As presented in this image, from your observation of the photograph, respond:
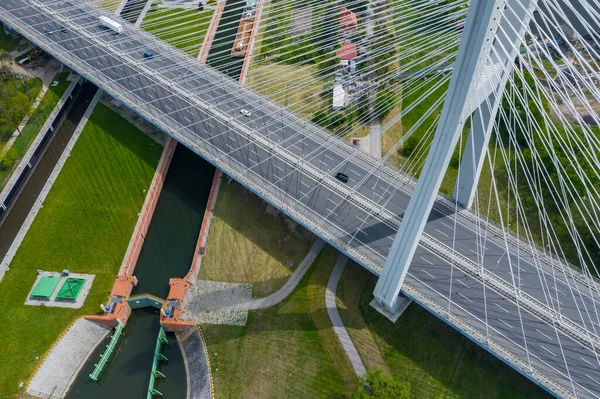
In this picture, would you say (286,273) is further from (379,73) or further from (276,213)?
(379,73)

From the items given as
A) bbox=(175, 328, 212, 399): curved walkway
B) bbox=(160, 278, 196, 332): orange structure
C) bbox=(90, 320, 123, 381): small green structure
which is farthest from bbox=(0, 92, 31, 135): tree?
bbox=(175, 328, 212, 399): curved walkway

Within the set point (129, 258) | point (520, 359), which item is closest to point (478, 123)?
point (520, 359)

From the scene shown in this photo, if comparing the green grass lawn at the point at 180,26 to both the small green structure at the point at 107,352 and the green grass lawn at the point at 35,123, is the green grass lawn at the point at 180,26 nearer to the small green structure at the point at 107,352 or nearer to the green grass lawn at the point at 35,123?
the green grass lawn at the point at 35,123

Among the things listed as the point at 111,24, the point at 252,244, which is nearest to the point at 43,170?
the point at 111,24

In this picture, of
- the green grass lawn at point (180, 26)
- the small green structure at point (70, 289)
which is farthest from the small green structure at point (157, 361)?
the green grass lawn at point (180, 26)

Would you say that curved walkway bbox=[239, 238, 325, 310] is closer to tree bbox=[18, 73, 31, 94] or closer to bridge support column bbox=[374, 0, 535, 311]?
bridge support column bbox=[374, 0, 535, 311]

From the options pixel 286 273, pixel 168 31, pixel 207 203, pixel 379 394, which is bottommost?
pixel 379 394
